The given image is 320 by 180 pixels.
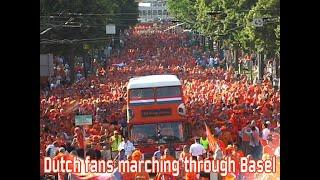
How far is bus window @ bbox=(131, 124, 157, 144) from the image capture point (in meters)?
7.88

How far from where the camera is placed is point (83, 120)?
7820 mm

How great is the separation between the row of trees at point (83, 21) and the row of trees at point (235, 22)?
53 cm

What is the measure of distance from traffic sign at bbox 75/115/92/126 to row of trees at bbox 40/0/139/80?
58 centimetres

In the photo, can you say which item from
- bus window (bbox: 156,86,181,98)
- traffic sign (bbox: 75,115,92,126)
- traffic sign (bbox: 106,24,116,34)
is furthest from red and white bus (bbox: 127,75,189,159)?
traffic sign (bbox: 106,24,116,34)

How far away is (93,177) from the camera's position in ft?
24.7

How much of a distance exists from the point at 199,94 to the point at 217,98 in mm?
240

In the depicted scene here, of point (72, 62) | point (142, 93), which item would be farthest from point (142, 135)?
→ point (72, 62)

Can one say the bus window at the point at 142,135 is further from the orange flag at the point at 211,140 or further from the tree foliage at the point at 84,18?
the tree foliage at the point at 84,18

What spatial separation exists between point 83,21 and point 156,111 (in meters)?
1.21

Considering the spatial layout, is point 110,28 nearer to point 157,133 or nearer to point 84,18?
point 84,18

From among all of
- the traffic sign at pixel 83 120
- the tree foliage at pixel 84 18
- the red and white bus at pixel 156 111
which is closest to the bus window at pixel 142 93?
the red and white bus at pixel 156 111

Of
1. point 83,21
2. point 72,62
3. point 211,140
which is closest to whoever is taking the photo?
point 211,140

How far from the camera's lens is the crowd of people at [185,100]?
25.5ft
